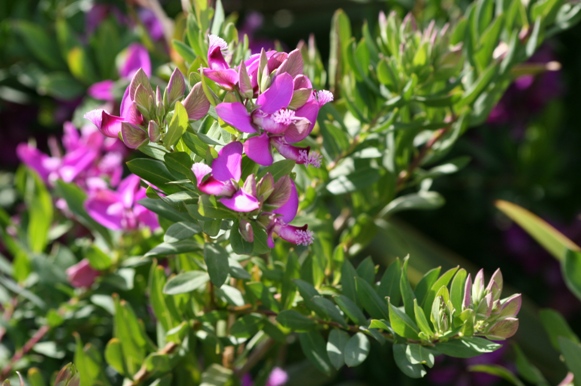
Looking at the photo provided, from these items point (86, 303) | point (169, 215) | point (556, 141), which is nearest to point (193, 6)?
point (169, 215)

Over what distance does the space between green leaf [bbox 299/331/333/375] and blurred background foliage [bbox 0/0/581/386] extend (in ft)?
1.35

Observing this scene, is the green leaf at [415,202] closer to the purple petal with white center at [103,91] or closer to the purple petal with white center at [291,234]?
the purple petal with white center at [291,234]

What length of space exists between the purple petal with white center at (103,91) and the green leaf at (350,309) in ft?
1.77

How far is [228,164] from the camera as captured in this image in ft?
1.64

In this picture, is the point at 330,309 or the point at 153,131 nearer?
the point at 153,131

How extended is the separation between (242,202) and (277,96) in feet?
0.25

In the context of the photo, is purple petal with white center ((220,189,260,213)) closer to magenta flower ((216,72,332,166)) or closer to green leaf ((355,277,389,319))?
magenta flower ((216,72,332,166))

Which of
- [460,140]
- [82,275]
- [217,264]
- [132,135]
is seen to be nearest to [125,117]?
[132,135]

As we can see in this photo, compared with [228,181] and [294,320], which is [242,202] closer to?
[228,181]

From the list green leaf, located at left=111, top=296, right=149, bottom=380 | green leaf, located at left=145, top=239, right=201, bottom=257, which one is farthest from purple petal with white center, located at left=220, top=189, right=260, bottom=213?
green leaf, located at left=111, top=296, right=149, bottom=380

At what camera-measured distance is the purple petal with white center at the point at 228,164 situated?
1.63 feet

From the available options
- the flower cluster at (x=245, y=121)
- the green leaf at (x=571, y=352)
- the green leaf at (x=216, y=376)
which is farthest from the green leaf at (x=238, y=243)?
the green leaf at (x=571, y=352)

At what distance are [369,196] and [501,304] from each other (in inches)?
10.8

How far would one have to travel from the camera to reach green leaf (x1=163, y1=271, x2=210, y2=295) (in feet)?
2.01
